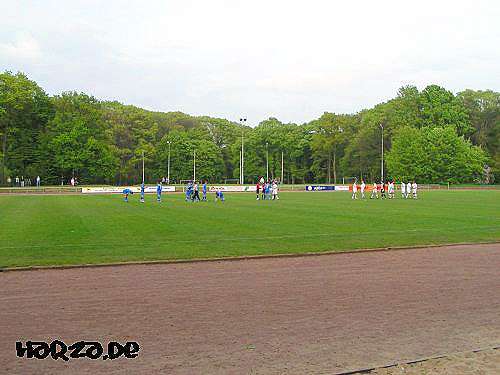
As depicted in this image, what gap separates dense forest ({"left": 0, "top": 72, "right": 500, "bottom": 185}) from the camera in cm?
8869

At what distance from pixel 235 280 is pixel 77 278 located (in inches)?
132

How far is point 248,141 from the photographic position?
120875 millimetres

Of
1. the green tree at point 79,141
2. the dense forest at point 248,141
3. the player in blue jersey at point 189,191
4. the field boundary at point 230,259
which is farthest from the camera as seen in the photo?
the dense forest at point 248,141

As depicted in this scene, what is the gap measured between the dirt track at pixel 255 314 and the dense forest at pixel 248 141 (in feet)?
264

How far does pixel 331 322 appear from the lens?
7516mm

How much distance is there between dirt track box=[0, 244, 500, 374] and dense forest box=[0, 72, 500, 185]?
264ft

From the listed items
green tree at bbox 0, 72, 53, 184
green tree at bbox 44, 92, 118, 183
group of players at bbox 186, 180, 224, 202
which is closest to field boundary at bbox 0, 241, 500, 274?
group of players at bbox 186, 180, 224, 202

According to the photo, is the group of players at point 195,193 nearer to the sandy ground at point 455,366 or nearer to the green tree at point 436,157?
the sandy ground at point 455,366

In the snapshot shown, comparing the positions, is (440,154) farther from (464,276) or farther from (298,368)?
(298,368)

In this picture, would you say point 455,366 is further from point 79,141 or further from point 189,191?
point 79,141

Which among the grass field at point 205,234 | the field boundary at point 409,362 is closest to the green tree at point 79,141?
the grass field at point 205,234

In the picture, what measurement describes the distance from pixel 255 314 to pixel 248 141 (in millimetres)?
113584

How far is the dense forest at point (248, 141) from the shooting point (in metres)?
88.7

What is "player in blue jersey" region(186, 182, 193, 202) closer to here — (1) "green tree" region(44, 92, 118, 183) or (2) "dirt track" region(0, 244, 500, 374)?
(2) "dirt track" region(0, 244, 500, 374)
